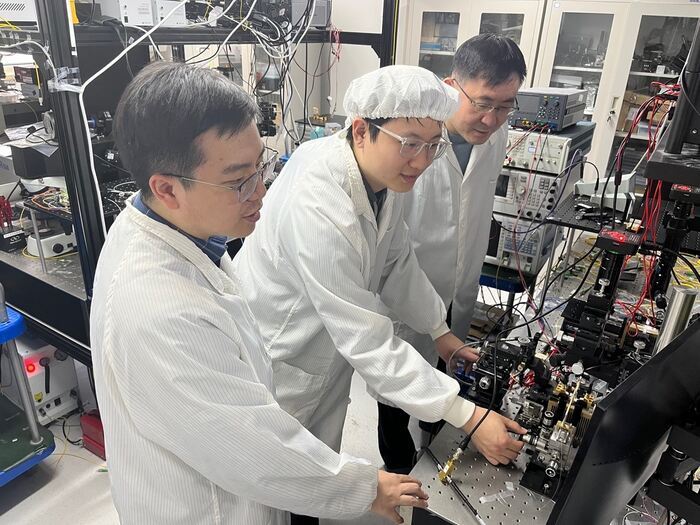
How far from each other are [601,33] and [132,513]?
417 cm

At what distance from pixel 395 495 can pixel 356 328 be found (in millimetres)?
315

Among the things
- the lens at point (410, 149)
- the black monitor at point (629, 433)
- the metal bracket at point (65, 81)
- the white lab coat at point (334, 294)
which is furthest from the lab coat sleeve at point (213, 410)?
the metal bracket at point (65, 81)

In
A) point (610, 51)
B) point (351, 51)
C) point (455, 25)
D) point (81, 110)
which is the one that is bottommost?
point (81, 110)

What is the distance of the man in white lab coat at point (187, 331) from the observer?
70 cm

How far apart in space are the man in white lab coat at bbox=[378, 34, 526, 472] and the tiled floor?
1.32 ft

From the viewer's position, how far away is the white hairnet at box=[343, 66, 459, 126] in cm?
108

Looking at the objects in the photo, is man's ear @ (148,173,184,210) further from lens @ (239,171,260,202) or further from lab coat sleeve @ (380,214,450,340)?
lab coat sleeve @ (380,214,450,340)

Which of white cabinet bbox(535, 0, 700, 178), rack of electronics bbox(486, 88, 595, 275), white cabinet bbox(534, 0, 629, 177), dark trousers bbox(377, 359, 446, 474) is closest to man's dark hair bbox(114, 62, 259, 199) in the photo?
dark trousers bbox(377, 359, 446, 474)

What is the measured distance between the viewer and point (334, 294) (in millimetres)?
1014

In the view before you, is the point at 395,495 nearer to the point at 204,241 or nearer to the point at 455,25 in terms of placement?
the point at 204,241

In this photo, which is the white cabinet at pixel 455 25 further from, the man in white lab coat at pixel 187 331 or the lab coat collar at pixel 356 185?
the man in white lab coat at pixel 187 331

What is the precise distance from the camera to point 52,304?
6.36 ft

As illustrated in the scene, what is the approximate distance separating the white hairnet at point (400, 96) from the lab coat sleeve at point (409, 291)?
Result: 1.17 ft

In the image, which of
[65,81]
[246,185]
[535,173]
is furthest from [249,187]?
[535,173]
